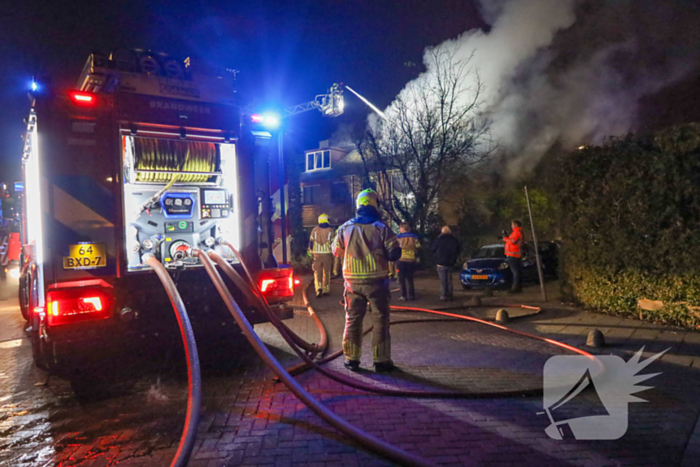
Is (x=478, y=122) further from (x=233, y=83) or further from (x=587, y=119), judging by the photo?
(x=233, y=83)

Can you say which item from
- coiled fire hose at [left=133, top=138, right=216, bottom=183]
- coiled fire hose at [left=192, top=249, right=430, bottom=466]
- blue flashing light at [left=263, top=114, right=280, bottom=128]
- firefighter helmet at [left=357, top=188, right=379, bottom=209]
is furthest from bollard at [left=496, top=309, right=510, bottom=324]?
coiled fire hose at [left=133, top=138, right=216, bottom=183]

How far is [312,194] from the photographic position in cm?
3022

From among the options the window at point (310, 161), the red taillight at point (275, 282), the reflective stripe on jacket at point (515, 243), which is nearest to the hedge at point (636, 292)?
the reflective stripe on jacket at point (515, 243)

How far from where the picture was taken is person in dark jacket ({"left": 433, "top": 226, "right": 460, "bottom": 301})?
9.08 m

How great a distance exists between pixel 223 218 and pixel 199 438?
3.20m

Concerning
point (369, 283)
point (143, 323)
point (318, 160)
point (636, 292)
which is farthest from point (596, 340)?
point (318, 160)

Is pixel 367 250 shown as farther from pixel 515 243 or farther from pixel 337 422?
pixel 515 243

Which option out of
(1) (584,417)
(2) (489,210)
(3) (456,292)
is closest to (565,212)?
(3) (456,292)

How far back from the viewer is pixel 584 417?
3.60 metres

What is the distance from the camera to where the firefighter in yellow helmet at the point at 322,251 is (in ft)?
31.7

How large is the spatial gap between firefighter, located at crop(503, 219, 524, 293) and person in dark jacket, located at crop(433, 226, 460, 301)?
4.58 ft

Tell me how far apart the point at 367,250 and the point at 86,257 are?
283 cm

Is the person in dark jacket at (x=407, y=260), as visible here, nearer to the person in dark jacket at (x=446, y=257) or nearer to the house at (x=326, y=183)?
the person in dark jacket at (x=446, y=257)

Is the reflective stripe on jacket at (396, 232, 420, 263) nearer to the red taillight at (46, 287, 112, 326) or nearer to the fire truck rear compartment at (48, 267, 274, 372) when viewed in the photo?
the fire truck rear compartment at (48, 267, 274, 372)
